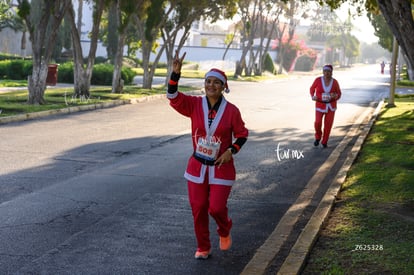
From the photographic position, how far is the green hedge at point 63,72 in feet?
115

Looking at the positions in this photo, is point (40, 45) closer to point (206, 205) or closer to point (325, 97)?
point (325, 97)

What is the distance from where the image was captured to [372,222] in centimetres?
751

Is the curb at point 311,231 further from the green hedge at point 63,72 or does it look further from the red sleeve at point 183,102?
the green hedge at point 63,72

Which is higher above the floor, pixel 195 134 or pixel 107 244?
pixel 195 134

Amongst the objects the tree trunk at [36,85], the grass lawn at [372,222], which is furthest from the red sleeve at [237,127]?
the tree trunk at [36,85]

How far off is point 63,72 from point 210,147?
3038cm

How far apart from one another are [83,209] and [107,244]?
154 cm

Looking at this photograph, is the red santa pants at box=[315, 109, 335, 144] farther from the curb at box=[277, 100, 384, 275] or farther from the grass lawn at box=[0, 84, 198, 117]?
the grass lawn at box=[0, 84, 198, 117]

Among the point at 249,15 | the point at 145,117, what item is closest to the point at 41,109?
the point at 145,117

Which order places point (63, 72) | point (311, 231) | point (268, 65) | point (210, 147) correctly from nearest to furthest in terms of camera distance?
point (210, 147) → point (311, 231) → point (63, 72) → point (268, 65)

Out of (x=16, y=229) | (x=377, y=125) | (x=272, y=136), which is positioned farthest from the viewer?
(x=377, y=125)

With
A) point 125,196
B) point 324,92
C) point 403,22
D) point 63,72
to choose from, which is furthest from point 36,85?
point 63,72

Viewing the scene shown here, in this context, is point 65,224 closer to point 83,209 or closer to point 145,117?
point 83,209

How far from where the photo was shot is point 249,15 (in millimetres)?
57000
